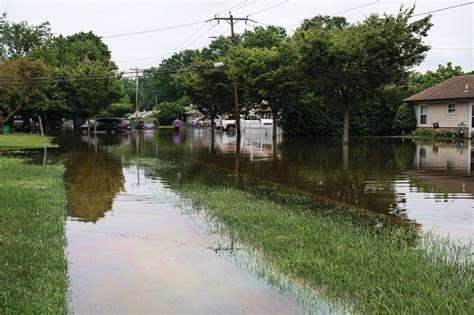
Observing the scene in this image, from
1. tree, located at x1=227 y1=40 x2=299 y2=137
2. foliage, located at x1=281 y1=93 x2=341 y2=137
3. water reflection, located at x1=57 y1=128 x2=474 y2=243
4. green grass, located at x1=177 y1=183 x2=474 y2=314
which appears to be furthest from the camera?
foliage, located at x1=281 y1=93 x2=341 y2=137

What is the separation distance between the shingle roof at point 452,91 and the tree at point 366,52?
1127 cm

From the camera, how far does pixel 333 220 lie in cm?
944

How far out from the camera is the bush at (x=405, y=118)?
138ft

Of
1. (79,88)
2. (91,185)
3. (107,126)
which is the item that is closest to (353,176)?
(91,185)

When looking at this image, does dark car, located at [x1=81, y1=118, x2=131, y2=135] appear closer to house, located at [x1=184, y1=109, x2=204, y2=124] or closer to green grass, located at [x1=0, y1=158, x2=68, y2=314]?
house, located at [x1=184, y1=109, x2=204, y2=124]

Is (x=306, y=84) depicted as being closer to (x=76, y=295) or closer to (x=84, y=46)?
(x=76, y=295)

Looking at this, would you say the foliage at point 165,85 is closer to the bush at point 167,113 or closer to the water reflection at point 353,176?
the bush at point 167,113

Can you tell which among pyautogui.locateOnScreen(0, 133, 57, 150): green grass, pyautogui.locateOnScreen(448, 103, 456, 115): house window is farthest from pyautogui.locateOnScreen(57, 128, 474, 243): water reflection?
pyautogui.locateOnScreen(448, 103, 456, 115): house window

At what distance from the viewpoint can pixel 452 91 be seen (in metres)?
38.2

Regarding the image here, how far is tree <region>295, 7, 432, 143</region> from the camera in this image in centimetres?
2575

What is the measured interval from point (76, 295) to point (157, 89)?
12683cm

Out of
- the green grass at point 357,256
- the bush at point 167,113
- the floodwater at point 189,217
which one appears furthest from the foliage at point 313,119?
the bush at point 167,113

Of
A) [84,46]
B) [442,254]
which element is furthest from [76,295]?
[84,46]

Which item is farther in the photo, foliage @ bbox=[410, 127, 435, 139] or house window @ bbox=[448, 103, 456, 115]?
foliage @ bbox=[410, 127, 435, 139]
